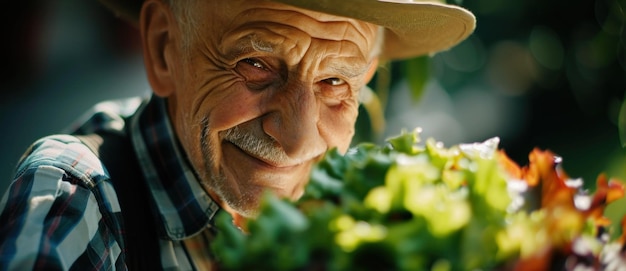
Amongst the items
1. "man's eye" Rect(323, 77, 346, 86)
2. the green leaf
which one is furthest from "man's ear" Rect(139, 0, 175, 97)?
the green leaf

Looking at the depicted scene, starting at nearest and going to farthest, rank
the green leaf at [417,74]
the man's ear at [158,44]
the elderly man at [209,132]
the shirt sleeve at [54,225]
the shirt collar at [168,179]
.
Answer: the shirt sleeve at [54,225], the elderly man at [209,132], the shirt collar at [168,179], the man's ear at [158,44], the green leaf at [417,74]

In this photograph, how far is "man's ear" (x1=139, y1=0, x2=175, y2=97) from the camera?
6.54ft

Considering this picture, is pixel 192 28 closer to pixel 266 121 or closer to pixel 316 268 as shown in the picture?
pixel 266 121

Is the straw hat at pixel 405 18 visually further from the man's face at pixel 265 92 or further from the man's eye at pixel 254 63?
the man's eye at pixel 254 63

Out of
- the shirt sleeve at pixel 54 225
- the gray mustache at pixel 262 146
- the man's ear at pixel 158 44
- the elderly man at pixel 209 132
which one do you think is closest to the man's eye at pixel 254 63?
the elderly man at pixel 209 132

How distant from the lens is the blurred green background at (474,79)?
2879 millimetres

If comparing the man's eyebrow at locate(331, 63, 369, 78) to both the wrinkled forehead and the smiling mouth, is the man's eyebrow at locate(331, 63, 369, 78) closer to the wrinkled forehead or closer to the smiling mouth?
the wrinkled forehead

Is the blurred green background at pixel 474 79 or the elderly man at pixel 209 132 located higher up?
the elderly man at pixel 209 132

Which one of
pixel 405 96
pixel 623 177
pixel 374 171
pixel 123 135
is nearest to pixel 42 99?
pixel 405 96

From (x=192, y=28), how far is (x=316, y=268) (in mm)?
1090

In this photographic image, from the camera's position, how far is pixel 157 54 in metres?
2.03

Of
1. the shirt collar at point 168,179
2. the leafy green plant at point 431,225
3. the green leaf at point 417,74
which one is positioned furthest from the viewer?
Answer: the green leaf at point 417,74

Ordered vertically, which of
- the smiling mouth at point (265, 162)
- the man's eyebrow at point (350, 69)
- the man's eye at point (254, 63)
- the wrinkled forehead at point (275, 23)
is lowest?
the smiling mouth at point (265, 162)

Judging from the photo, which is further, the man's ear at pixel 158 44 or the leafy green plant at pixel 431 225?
the man's ear at pixel 158 44
